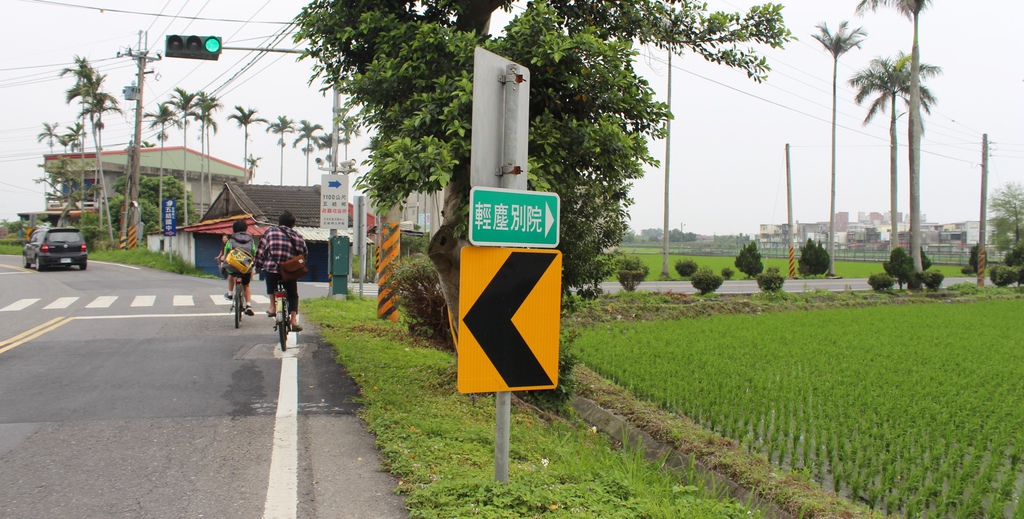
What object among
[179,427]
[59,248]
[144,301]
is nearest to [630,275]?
[144,301]

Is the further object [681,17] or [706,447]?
[681,17]

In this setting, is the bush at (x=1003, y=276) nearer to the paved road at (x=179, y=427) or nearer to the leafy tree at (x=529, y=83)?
the leafy tree at (x=529, y=83)

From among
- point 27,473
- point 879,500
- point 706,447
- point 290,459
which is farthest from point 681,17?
point 27,473

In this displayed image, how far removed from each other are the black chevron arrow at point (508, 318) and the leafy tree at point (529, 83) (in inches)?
57.7

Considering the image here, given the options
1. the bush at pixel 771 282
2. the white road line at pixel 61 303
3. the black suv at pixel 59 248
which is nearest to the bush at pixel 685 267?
the bush at pixel 771 282

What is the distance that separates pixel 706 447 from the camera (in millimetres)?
6605

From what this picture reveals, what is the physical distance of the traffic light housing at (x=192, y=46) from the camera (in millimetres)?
12250

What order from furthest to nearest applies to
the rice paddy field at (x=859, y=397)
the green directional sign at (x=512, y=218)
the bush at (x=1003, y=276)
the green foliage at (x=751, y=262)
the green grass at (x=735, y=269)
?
the green grass at (x=735, y=269)
the bush at (x=1003, y=276)
the green foliage at (x=751, y=262)
the rice paddy field at (x=859, y=397)
the green directional sign at (x=512, y=218)

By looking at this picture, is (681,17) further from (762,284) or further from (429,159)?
(762,284)

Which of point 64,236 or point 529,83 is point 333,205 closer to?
point 529,83

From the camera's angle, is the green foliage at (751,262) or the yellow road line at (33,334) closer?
the yellow road line at (33,334)

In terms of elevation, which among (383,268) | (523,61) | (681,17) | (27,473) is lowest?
(27,473)

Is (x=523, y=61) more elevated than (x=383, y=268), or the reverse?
(x=523, y=61)

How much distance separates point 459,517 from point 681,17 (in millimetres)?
5610
